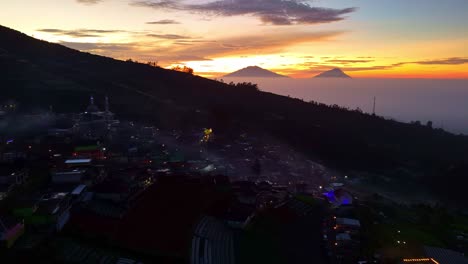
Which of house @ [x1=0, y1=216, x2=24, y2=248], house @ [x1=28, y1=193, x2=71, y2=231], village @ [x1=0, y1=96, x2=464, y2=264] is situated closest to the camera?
house @ [x1=0, y1=216, x2=24, y2=248]

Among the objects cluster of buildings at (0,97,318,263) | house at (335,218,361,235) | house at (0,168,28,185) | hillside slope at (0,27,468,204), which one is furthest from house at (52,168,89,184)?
hillside slope at (0,27,468,204)

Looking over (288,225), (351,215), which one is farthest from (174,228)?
(351,215)

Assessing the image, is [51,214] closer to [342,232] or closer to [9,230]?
[9,230]

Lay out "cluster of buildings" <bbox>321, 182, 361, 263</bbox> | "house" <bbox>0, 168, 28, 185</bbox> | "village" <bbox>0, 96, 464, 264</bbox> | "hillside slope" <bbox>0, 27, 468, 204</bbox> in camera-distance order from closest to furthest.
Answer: "village" <bbox>0, 96, 464, 264</bbox> < "cluster of buildings" <bbox>321, 182, 361, 263</bbox> < "house" <bbox>0, 168, 28, 185</bbox> < "hillside slope" <bbox>0, 27, 468, 204</bbox>

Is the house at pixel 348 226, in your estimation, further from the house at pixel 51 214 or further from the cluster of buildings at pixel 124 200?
the house at pixel 51 214

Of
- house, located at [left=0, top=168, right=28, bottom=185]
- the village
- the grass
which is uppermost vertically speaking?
house, located at [left=0, top=168, right=28, bottom=185]

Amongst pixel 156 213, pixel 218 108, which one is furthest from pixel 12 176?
pixel 218 108

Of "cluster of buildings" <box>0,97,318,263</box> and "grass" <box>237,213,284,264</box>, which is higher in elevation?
"cluster of buildings" <box>0,97,318,263</box>

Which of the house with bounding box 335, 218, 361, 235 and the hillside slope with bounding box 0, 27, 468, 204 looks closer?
the house with bounding box 335, 218, 361, 235

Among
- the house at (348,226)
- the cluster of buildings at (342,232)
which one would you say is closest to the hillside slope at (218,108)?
the cluster of buildings at (342,232)

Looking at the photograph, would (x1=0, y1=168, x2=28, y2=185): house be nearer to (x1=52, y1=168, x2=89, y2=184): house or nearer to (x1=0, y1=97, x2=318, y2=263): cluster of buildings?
(x1=0, y1=97, x2=318, y2=263): cluster of buildings
